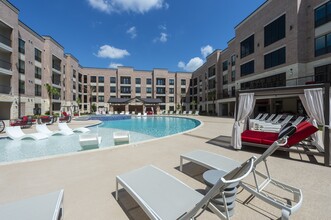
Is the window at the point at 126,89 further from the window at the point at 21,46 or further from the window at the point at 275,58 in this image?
the window at the point at 275,58

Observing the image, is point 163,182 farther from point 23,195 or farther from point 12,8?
point 12,8

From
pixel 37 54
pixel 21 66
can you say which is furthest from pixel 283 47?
pixel 37 54

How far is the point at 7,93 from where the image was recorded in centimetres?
2138

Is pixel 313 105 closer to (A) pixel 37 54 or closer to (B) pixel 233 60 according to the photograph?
(B) pixel 233 60

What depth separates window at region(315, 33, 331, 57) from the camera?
16297 mm

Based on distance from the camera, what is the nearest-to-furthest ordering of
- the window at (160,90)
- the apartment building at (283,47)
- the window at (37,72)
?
the apartment building at (283,47) < the window at (37,72) < the window at (160,90)

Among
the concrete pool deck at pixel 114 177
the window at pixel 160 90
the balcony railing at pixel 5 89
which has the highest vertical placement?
the window at pixel 160 90

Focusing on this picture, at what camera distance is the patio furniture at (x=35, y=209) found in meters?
2.02

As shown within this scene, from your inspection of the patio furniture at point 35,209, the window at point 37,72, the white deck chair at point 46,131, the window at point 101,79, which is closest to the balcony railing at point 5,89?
the window at point 37,72

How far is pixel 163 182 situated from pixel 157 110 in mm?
46279

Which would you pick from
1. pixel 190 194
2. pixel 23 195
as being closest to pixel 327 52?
pixel 190 194

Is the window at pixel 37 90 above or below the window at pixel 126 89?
below

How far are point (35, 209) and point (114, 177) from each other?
2.17 metres

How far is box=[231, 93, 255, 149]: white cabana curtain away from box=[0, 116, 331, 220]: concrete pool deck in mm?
464
